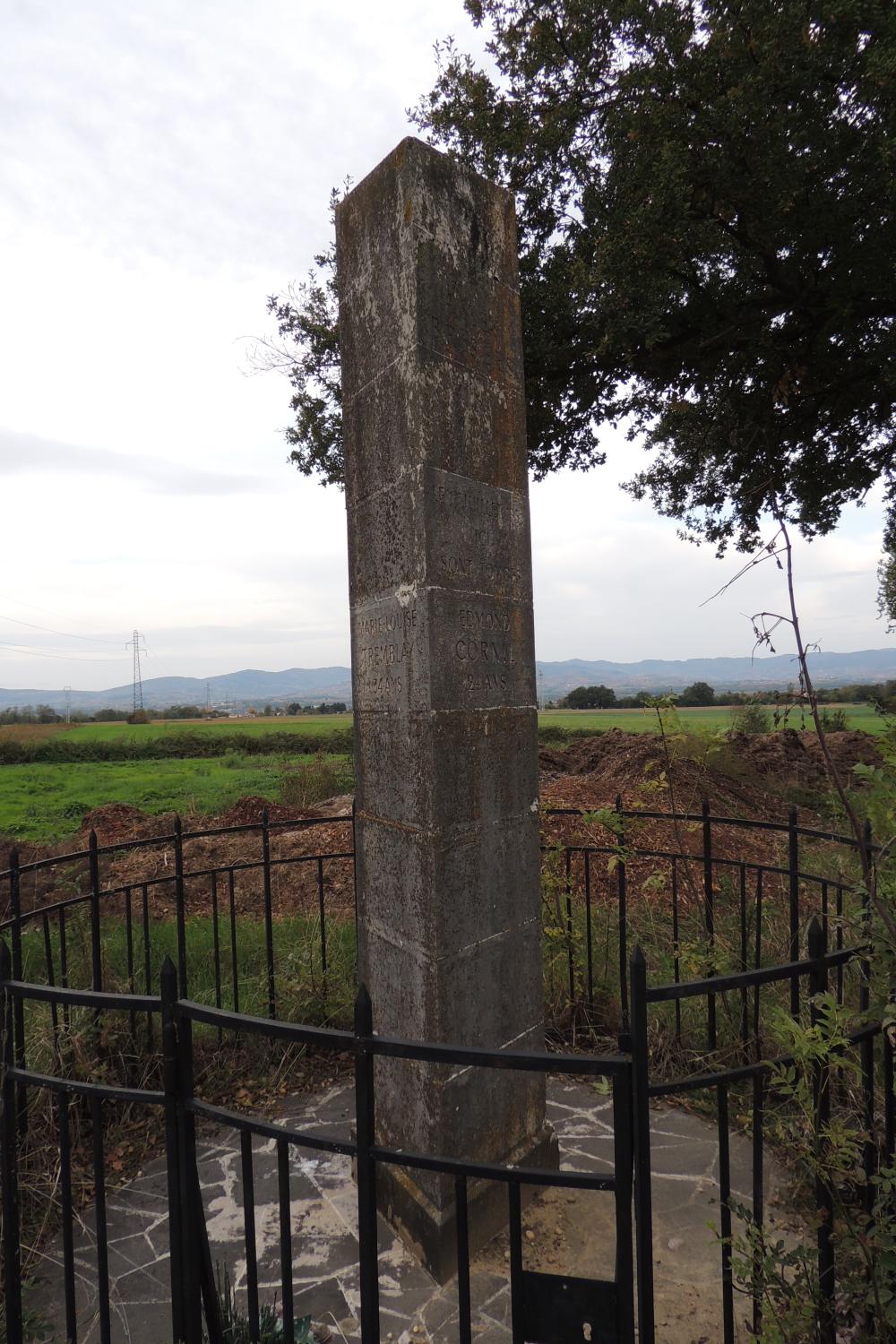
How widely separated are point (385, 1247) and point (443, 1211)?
1.44 ft

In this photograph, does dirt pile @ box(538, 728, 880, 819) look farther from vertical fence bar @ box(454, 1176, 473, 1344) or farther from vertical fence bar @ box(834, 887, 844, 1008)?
vertical fence bar @ box(454, 1176, 473, 1344)

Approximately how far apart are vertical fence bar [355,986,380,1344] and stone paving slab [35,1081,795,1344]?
1085mm

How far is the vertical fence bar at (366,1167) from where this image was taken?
181cm

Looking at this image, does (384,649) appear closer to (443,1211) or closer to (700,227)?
(443,1211)

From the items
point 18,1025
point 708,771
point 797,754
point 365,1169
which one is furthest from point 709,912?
point 797,754

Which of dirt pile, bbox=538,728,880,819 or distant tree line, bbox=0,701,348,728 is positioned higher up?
distant tree line, bbox=0,701,348,728

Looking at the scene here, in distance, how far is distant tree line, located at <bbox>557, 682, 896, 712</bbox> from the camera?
4.54m

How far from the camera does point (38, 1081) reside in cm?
228

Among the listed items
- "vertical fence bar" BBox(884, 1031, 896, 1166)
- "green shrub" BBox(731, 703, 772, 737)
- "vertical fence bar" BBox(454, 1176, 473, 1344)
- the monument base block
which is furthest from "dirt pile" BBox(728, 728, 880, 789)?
"vertical fence bar" BBox(454, 1176, 473, 1344)

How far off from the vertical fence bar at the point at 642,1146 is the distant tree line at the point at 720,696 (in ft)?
3.55

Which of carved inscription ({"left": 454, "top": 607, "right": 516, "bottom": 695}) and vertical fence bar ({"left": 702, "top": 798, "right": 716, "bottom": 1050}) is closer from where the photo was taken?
carved inscription ({"left": 454, "top": 607, "right": 516, "bottom": 695})

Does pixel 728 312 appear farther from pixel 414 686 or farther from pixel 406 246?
pixel 414 686

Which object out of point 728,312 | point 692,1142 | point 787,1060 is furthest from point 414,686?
point 728,312

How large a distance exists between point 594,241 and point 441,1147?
8.49 meters
